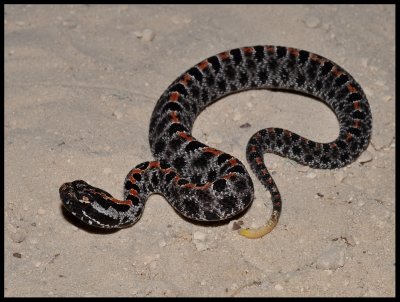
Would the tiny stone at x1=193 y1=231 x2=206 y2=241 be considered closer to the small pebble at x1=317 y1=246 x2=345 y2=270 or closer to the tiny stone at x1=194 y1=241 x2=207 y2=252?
the tiny stone at x1=194 y1=241 x2=207 y2=252

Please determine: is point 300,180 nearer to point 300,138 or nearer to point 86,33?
point 300,138

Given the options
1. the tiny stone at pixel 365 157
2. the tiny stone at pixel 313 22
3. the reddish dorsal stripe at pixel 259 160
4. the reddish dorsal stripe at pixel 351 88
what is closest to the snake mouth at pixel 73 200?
the reddish dorsal stripe at pixel 259 160

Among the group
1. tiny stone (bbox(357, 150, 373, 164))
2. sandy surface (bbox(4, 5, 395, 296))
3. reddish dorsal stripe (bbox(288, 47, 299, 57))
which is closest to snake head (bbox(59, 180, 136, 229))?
sandy surface (bbox(4, 5, 395, 296))

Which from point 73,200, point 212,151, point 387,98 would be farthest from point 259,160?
point 387,98

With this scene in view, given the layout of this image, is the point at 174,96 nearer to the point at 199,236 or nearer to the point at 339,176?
A: the point at 199,236

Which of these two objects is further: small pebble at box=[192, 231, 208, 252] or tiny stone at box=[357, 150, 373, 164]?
tiny stone at box=[357, 150, 373, 164]
